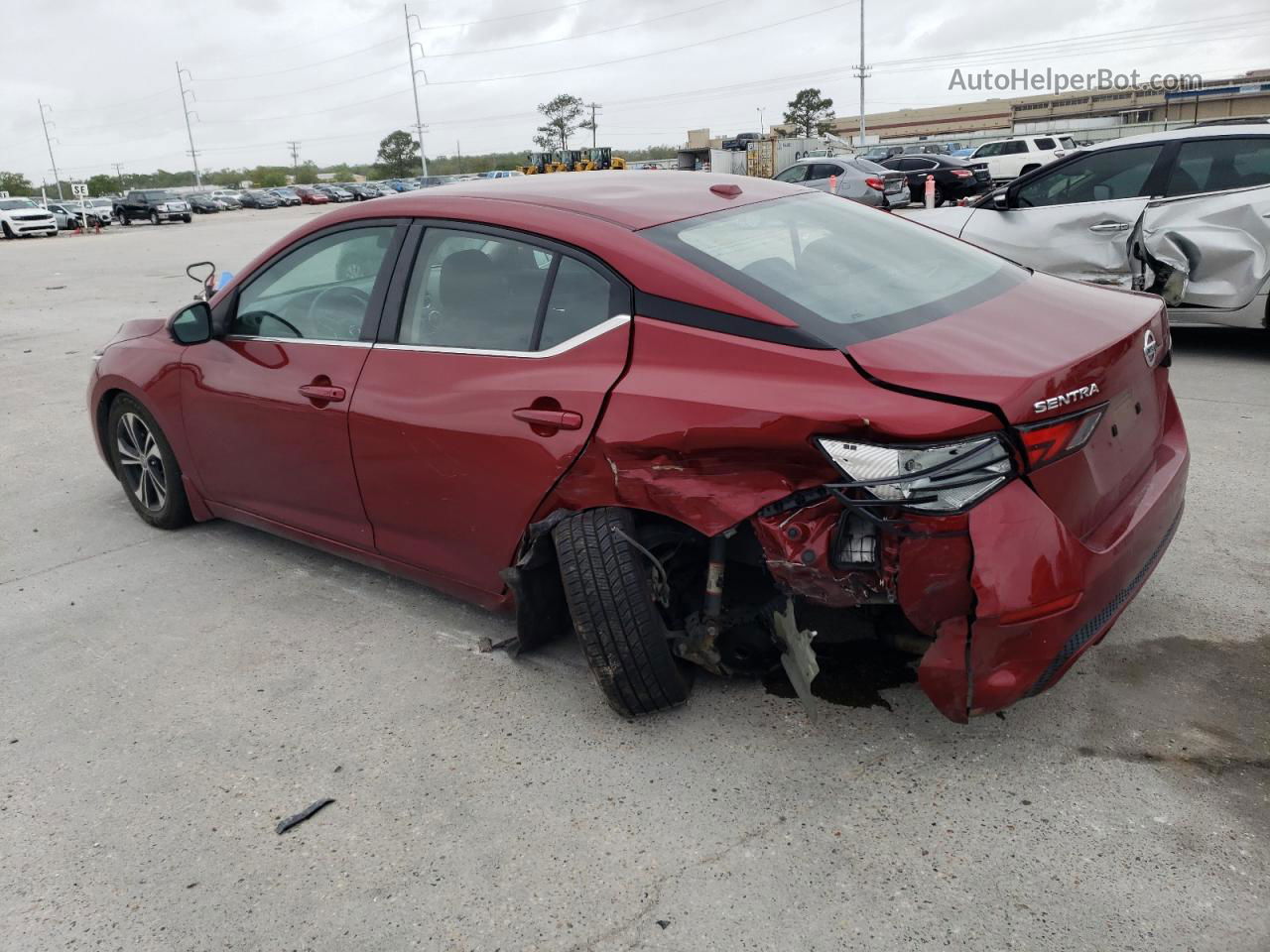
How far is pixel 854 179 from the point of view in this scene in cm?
2142

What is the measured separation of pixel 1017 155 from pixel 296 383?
33.1m

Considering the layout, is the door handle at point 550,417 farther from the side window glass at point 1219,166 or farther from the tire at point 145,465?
the side window glass at point 1219,166


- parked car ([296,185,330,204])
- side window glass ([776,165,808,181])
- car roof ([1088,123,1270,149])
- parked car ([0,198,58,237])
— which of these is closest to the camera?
car roof ([1088,123,1270,149])

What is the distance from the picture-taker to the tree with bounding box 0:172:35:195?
100562mm

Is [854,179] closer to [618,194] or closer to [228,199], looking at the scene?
[618,194]

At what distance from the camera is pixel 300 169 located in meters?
127

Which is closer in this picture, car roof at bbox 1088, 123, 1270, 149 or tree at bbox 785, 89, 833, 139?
car roof at bbox 1088, 123, 1270, 149

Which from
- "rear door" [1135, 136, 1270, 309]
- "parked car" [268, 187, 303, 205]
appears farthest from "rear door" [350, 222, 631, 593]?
"parked car" [268, 187, 303, 205]

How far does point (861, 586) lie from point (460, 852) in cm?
123

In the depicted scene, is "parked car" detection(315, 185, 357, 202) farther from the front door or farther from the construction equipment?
the front door

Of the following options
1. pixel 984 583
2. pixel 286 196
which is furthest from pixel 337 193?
pixel 984 583

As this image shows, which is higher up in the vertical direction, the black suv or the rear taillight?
the black suv

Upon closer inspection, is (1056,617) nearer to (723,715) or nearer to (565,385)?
(723,715)

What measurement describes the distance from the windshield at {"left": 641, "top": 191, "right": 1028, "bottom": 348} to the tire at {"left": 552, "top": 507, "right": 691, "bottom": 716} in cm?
79
